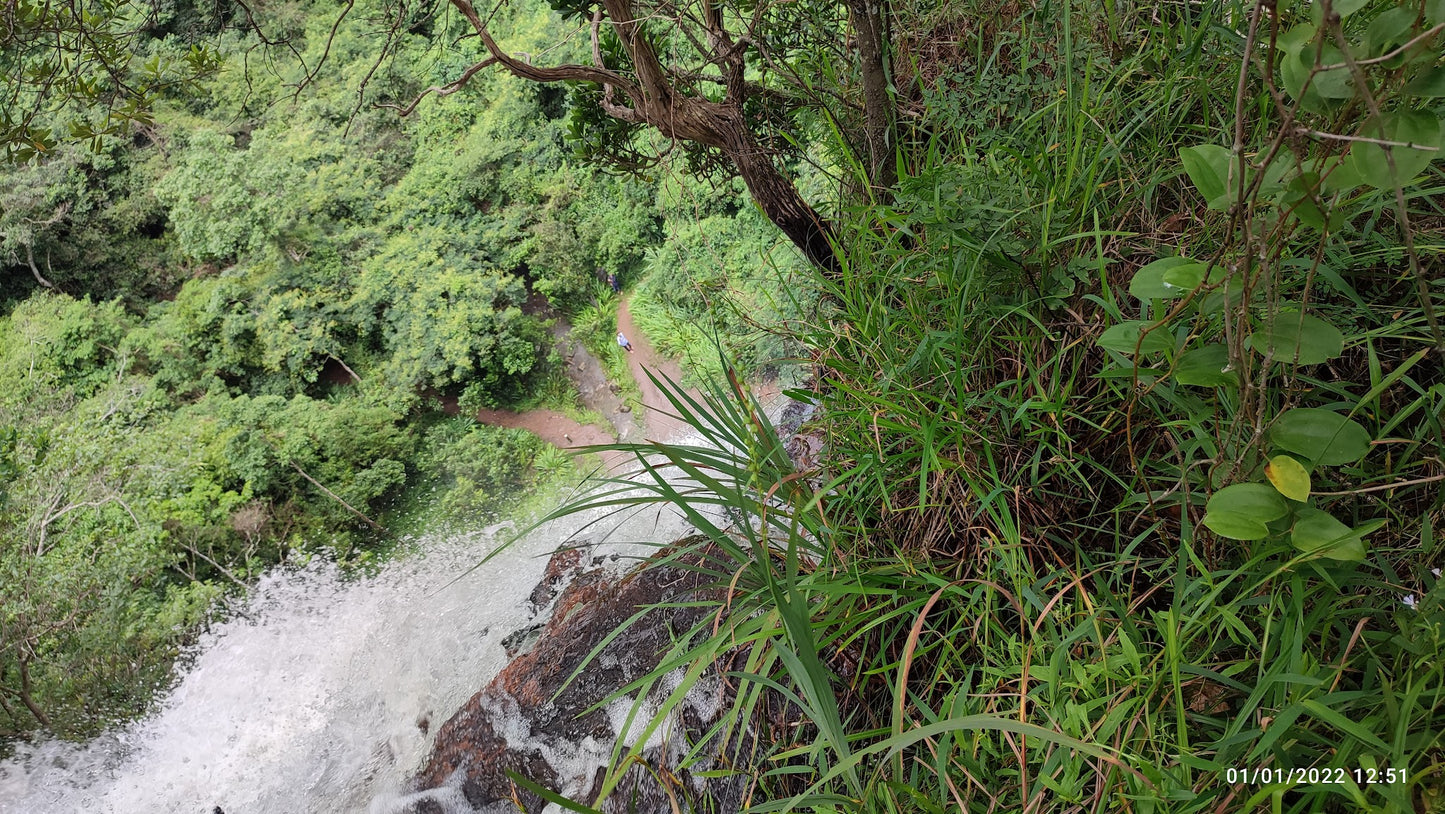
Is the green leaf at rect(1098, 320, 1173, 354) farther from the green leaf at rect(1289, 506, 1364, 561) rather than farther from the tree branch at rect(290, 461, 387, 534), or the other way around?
the tree branch at rect(290, 461, 387, 534)

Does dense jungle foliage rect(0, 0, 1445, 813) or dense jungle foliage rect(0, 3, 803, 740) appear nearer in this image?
dense jungle foliage rect(0, 0, 1445, 813)

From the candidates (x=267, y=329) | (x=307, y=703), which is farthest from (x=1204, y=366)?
(x=267, y=329)

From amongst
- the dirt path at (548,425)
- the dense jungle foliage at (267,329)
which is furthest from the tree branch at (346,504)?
the dirt path at (548,425)

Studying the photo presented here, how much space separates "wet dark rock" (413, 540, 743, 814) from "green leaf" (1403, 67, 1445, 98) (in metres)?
1.31

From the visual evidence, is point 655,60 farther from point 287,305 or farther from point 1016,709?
point 287,305

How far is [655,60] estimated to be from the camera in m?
1.87

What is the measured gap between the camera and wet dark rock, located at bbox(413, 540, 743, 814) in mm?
1658

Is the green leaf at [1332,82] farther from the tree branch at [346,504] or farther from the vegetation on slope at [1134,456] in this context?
the tree branch at [346,504]

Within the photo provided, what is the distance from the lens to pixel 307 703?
453 centimetres

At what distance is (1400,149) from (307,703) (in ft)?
17.7

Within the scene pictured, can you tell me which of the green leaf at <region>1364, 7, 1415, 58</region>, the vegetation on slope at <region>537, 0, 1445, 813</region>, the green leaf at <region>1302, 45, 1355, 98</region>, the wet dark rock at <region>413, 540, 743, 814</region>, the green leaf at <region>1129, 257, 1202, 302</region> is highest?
the green leaf at <region>1364, 7, 1415, 58</region>

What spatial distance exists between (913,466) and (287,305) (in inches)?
307

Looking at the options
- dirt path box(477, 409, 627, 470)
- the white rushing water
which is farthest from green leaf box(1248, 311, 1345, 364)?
dirt path box(477, 409, 627, 470)

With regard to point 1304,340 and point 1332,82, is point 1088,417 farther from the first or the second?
point 1332,82
